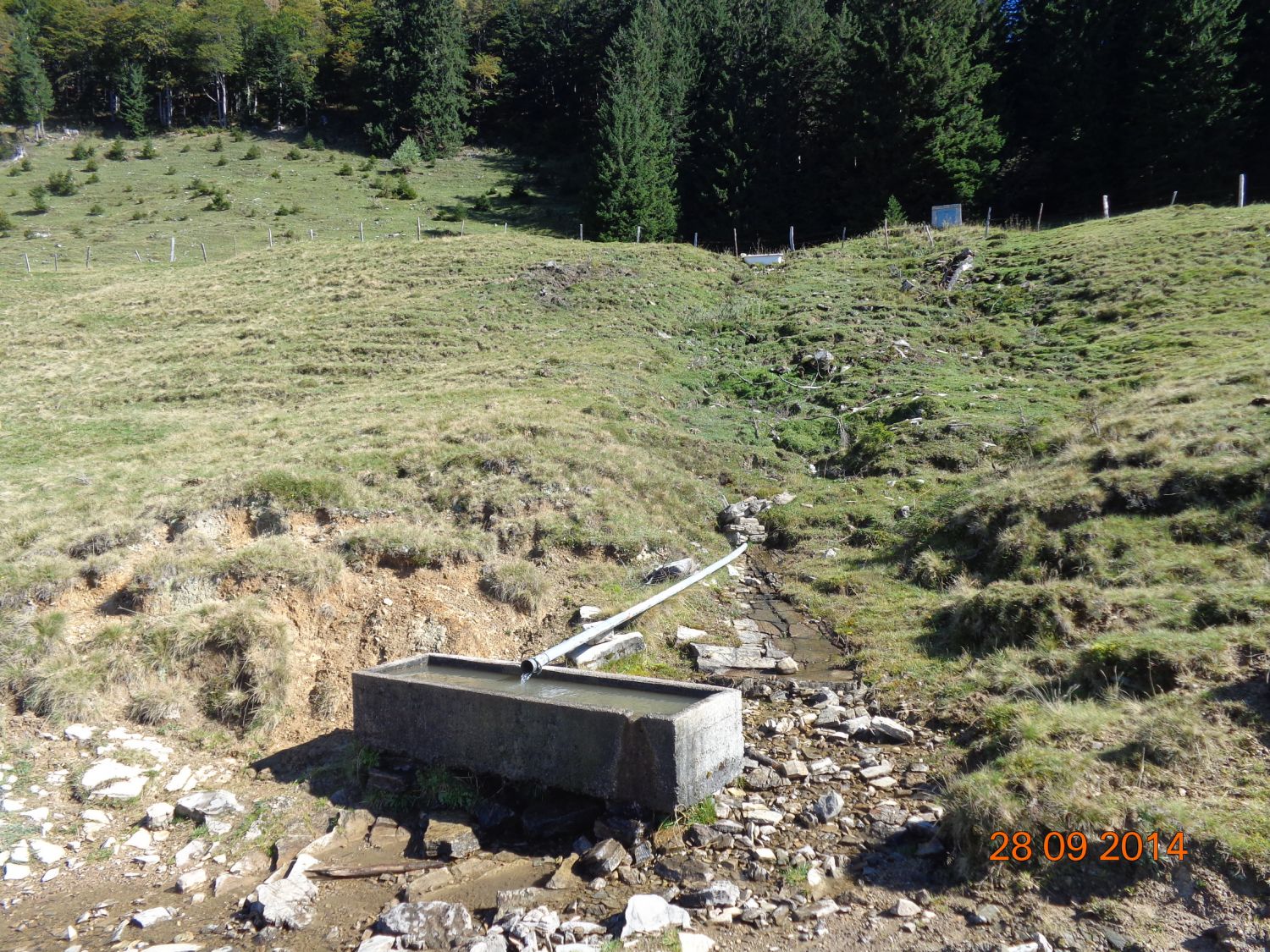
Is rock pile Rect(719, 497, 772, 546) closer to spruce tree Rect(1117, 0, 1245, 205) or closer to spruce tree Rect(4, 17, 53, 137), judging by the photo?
spruce tree Rect(1117, 0, 1245, 205)

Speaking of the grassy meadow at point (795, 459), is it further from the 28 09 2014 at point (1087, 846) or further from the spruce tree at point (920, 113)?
the spruce tree at point (920, 113)

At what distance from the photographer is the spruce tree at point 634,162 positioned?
154 ft

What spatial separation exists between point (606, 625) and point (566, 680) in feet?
5.42

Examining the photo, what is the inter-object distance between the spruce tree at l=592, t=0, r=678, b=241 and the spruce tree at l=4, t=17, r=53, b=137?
60.2 metres

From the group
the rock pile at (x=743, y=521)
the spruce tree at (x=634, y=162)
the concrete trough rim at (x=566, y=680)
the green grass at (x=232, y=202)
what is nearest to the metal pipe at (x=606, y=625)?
the concrete trough rim at (x=566, y=680)

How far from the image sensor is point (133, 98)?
81312mm

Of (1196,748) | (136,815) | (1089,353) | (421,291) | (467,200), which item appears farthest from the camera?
(467,200)

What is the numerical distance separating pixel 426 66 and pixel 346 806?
83.5 m

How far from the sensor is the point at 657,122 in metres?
52.0

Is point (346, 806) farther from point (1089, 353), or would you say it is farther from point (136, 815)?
point (1089, 353)

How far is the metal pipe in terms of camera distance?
7918mm

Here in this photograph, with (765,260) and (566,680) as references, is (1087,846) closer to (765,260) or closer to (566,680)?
(566,680)

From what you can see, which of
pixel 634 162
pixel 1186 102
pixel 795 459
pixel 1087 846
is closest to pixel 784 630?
pixel 1087 846

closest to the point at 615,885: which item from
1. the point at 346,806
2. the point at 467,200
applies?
the point at 346,806
